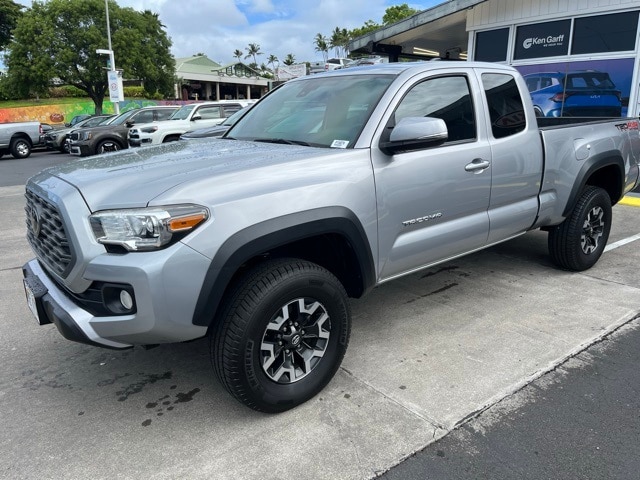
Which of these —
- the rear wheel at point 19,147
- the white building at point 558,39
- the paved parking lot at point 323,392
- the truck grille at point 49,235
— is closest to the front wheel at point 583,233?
the paved parking lot at point 323,392

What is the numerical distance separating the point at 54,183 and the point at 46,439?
4.29 feet

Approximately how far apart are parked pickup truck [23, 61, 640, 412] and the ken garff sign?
8539 mm

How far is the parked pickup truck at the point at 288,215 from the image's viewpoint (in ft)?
7.45

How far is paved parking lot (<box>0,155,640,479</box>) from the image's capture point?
2389 millimetres

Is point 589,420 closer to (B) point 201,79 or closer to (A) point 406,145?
(A) point 406,145

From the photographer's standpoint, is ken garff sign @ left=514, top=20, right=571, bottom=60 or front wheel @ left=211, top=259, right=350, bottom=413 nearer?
front wheel @ left=211, top=259, right=350, bottom=413

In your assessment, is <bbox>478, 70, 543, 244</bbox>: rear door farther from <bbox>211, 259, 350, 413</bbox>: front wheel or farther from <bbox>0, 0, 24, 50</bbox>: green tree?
<bbox>0, 0, 24, 50</bbox>: green tree

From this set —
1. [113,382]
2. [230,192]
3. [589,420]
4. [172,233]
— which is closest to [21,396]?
[113,382]

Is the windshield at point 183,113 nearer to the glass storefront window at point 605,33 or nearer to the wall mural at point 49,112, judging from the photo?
the glass storefront window at point 605,33

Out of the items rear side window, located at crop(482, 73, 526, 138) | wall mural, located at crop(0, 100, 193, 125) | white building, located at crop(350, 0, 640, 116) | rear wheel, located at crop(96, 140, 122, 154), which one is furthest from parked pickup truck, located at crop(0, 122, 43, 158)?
rear side window, located at crop(482, 73, 526, 138)

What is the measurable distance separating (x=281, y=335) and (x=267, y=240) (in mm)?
528

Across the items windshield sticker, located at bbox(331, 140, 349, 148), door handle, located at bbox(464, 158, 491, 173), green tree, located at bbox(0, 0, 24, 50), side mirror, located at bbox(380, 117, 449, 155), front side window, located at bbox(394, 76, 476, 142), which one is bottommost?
door handle, located at bbox(464, 158, 491, 173)

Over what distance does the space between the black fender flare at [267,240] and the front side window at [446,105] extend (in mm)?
882

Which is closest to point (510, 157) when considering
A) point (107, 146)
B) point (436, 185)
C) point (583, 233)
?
point (436, 185)
